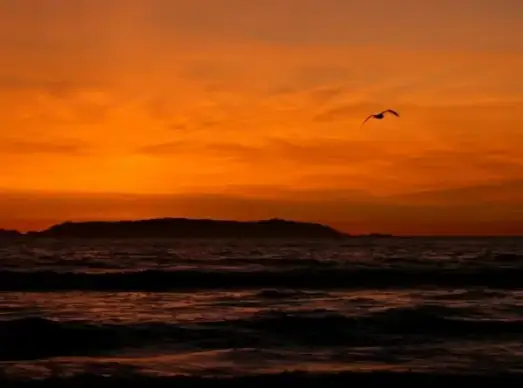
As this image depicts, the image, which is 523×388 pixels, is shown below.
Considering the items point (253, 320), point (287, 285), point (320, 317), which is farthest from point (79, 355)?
point (287, 285)

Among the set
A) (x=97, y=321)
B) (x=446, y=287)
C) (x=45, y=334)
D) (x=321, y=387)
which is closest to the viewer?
(x=321, y=387)

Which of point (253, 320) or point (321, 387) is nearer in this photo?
point (321, 387)

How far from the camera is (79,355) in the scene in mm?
13180

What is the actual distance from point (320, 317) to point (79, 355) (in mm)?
6302

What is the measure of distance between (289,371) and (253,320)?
583cm

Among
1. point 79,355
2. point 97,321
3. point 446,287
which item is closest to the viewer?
point 79,355

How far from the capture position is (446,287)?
2828 centimetres

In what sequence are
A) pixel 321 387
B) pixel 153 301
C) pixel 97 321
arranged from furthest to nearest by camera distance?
pixel 153 301 → pixel 97 321 → pixel 321 387

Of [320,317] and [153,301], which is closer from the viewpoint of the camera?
[320,317]

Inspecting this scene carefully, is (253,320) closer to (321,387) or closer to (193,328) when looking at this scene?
(193,328)

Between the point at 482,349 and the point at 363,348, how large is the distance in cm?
210

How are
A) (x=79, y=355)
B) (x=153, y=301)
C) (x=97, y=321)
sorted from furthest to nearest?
(x=153, y=301), (x=97, y=321), (x=79, y=355)

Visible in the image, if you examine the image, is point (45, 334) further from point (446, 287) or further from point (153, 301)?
point (446, 287)

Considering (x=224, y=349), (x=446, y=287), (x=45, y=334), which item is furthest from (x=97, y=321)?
(x=446, y=287)
